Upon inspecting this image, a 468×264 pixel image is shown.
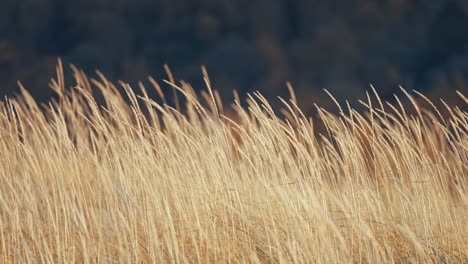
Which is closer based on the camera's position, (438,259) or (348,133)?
(438,259)

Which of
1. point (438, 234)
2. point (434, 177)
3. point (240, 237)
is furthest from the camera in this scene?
point (434, 177)

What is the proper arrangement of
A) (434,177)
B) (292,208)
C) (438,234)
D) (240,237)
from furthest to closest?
1. (434,177)
2. (438,234)
3. (240,237)
4. (292,208)

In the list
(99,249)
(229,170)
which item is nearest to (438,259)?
(229,170)

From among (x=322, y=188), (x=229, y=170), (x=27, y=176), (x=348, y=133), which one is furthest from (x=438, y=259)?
(x=27, y=176)

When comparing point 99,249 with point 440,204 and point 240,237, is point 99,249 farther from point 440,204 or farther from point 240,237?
point 440,204

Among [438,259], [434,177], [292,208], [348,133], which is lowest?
[438,259]

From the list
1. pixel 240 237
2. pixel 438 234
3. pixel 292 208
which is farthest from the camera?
pixel 438 234

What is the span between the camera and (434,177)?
3568 millimetres

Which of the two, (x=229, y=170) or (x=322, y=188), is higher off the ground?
(x=229, y=170)

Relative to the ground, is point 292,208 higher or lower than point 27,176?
lower

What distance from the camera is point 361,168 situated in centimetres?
348

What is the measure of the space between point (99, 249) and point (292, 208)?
0.85m

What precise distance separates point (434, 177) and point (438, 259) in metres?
0.72

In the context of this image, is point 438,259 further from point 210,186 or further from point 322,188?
point 210,186
